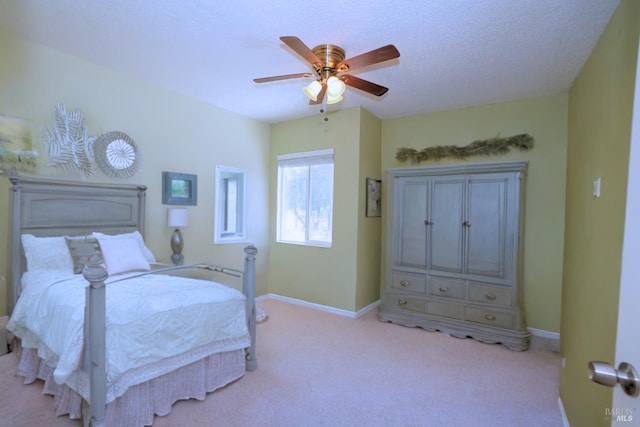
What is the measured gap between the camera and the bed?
5.78 ft

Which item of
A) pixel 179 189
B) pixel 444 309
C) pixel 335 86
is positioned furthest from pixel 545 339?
pixel 179 189

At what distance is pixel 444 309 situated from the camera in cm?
365

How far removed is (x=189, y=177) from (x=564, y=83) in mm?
4253

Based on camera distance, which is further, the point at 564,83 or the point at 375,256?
the point at 375,256

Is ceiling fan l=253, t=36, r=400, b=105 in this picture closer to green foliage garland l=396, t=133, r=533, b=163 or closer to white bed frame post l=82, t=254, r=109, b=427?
white bed frame post l=82, t=254, r=109, b=427

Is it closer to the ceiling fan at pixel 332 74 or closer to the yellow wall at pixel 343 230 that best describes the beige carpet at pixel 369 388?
the yellow wall at pixel 343 230

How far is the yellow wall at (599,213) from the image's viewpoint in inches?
55.9

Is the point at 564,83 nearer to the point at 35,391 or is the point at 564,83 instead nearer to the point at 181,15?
the point at 181,15

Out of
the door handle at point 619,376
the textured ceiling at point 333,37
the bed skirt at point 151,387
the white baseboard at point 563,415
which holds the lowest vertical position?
the white baseboard at point 563,415

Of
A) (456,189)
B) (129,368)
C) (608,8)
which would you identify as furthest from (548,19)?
(129,368)

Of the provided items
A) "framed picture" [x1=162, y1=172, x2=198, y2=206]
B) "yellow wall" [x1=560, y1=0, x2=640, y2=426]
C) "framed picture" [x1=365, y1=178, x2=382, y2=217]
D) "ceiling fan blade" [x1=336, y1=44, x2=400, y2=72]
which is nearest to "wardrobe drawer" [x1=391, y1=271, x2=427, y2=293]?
"framed picture" [x1=365, y1=178, x2=382, y2=217]

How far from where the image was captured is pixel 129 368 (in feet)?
6.01

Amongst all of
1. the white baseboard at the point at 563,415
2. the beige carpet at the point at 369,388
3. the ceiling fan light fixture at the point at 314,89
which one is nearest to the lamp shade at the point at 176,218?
the beige carpet at the point at 369,388

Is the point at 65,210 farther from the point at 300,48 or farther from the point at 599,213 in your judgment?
the point at 599,213
